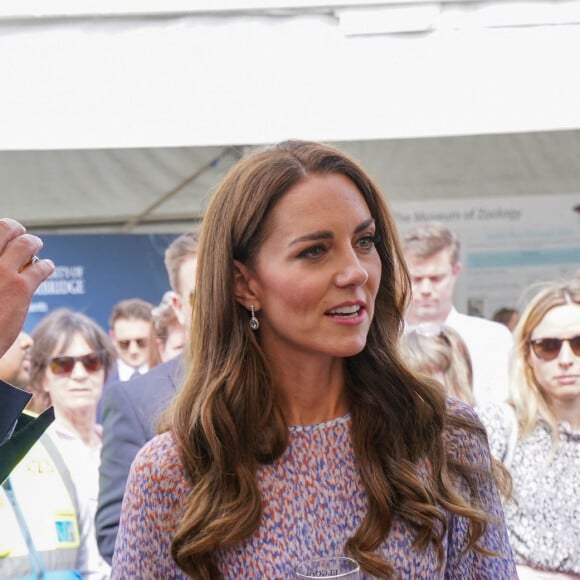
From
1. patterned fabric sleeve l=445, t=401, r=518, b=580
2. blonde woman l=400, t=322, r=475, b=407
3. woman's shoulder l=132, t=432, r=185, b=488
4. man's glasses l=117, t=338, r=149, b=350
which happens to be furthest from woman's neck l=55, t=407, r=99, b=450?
patterned fabric sleeve l=445, t=401, r=518, b=580

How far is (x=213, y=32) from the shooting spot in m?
2.98

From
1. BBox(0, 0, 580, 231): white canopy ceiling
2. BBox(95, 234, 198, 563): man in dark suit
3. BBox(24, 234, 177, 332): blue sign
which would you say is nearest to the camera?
A: BBox(0, 0, 580, 231): white canopy ceiling

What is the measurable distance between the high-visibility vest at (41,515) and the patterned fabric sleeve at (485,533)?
5.31 feet

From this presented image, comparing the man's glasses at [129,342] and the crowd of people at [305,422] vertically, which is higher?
the man's glasses at [129,342]

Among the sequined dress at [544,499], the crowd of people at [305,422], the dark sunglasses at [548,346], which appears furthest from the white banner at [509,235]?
the crowd of people at [305,422]

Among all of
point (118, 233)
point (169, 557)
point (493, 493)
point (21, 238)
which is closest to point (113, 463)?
point (118, 233)

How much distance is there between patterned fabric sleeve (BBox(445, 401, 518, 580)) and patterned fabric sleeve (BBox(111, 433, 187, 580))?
56 centimetres

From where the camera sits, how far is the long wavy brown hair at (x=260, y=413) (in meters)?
1.86

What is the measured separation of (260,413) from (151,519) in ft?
1.01

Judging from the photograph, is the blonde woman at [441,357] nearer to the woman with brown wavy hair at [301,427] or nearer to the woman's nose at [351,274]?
the woman with brown wavy hair at [301,427]

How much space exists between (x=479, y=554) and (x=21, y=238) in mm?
1185

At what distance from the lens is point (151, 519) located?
6.25 feet

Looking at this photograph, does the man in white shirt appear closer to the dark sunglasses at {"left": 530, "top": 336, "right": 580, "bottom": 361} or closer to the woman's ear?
the dark sunglasses at {"left": 530, "top": 336, "right": 580, "bottom": 361}

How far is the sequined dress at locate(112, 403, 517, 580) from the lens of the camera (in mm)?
1841
